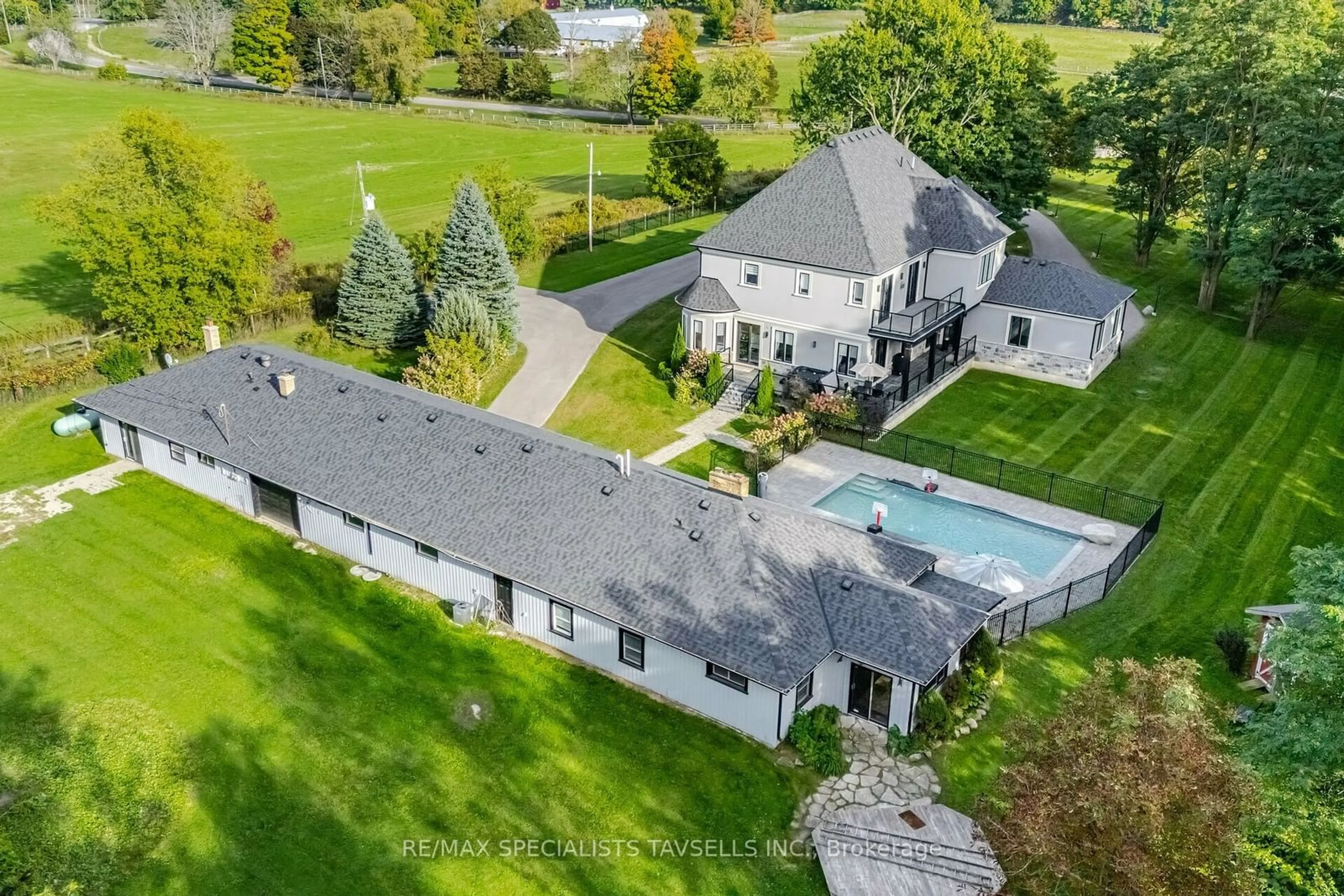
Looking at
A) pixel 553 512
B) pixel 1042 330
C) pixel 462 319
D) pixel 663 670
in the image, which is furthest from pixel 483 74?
pixel 663 670

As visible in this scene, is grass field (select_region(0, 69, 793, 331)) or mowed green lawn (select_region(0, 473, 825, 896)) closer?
mowed green lawn (select_region(0, 473, 825, 896))

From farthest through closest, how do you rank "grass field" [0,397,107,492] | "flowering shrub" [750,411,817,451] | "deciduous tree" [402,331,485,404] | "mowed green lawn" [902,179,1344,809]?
1. "deciduous tree" [402,331,485,404]
2. "flowering shrub" [750,411,817,451]
3. "grass field" [0,397,107,492]
4. "mowed green lawn" [902,179,1344,809]

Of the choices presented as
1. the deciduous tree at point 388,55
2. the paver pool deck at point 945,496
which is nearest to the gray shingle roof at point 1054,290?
the paver pool deck at point 945,496

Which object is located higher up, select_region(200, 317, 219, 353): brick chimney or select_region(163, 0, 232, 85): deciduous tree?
select_region(163, 0, 232, 85): deciduous tree

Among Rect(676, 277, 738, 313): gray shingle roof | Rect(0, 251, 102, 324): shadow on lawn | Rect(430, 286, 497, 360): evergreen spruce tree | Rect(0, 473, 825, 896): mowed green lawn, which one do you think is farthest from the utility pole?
Rect(0, 473, 825, 896): mowed green lawn

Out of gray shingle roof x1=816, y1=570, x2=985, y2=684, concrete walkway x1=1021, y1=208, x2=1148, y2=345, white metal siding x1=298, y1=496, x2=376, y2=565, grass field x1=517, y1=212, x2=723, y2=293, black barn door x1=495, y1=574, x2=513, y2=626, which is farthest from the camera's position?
grass field x1=517, y1=212, x2=723, y2=293

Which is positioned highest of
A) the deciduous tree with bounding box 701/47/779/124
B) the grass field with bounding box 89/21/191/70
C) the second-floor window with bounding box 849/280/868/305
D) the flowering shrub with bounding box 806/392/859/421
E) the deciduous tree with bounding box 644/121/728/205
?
the grass field with bounding box 89/21/191/70

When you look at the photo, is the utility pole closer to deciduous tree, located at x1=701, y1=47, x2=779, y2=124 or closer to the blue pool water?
deciduous tree, located at x1=701, y1=47, x2=779, y2=124
